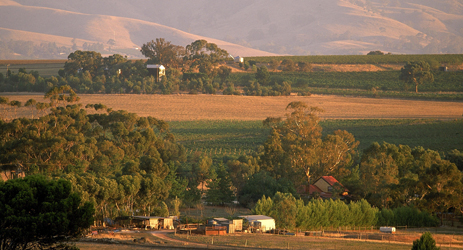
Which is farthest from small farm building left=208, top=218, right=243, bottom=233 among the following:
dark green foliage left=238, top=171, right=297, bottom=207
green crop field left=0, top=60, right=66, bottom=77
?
green crop field left=0, top=60, right=66, bottom=77

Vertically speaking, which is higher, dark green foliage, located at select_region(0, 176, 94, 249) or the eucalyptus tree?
the eucalyptus tree

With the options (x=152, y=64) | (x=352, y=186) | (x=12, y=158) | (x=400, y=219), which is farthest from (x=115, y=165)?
(x=152, y=64)

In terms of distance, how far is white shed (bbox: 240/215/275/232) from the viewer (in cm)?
4238

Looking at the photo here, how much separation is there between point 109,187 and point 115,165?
46.1 ft

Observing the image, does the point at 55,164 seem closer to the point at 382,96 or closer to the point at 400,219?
the point at 400,219

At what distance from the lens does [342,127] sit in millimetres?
94125

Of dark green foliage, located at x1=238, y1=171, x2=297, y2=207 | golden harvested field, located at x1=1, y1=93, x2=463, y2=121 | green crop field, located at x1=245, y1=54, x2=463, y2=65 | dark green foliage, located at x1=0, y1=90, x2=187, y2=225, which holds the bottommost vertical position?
dark green foliage, located at x1=238, y1=171, x2=297, y2=207

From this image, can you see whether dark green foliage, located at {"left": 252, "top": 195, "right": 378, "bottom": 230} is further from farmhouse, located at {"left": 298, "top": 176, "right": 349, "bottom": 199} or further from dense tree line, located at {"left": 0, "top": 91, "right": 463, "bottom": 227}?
farmhouse, located at {"left": 298, "top": 176, "right": 349, "bottom": 199}

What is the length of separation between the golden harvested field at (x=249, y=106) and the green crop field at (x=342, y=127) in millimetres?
6692

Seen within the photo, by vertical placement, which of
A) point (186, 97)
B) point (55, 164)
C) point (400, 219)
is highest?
point (186, 97)

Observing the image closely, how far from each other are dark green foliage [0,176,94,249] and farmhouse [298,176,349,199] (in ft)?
105

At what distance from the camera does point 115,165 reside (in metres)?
58.1

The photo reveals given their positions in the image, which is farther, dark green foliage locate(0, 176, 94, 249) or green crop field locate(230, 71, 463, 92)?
green crop field locate(230, 71, 463, 92)

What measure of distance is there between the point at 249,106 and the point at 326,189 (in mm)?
58486
